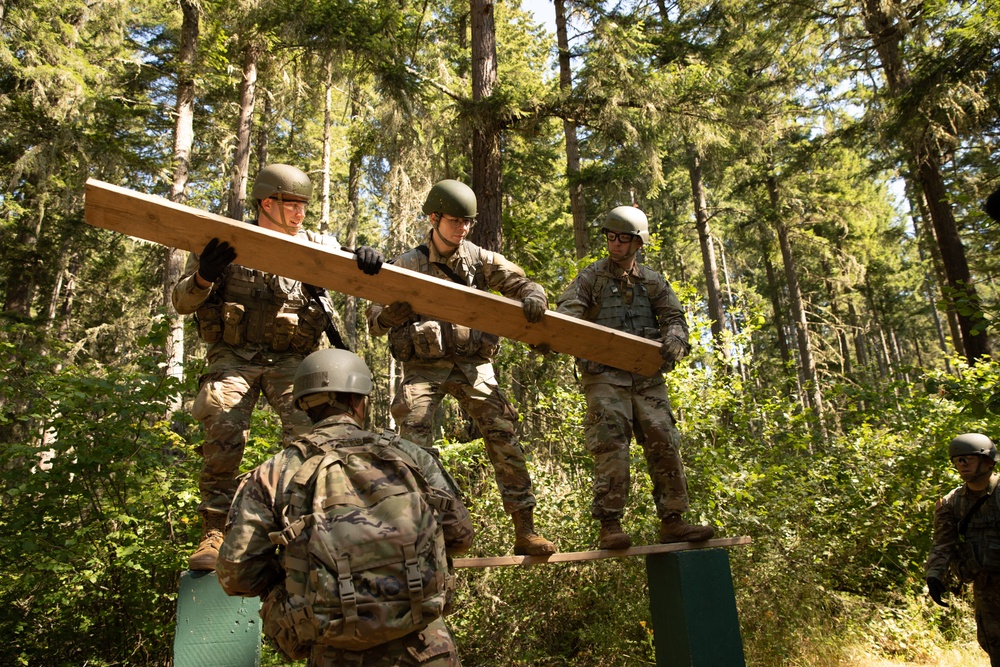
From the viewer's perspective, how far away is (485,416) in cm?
459

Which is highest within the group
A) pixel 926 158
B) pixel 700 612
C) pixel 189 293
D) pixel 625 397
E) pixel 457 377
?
pixel 926 158

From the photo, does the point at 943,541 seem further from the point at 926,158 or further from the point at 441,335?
the point at 926,158

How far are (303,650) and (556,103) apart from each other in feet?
29.1

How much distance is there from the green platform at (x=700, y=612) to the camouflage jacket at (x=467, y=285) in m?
1.78

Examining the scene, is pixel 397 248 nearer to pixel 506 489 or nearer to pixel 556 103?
pixel 556 103

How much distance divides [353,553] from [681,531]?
274 centimetres

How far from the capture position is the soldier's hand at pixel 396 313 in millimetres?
4387

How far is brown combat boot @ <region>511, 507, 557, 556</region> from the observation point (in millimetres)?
4324

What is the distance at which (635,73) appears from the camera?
1158cm

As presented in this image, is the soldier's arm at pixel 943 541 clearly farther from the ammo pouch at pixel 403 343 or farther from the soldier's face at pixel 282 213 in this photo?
the soldier's face at pixel 282 213

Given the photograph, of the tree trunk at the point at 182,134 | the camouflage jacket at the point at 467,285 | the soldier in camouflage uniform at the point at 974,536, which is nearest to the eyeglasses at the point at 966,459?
the soldier in camouflage uniform at the point at 974,536

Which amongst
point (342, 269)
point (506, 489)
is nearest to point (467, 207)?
point (342, 269)

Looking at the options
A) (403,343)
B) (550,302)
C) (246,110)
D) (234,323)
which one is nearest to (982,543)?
(403,343)

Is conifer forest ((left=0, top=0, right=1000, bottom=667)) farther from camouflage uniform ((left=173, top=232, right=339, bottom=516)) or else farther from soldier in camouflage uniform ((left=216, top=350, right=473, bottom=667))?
soldier in camouflage uniform ((left=216, top=350, right=473, bottom=667))
